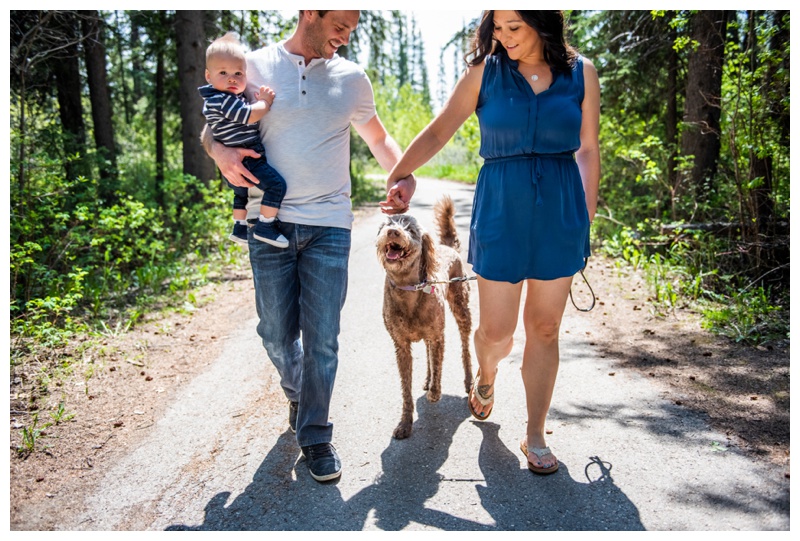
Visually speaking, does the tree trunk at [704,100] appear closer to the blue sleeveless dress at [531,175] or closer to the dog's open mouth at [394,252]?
the blue sleeveless dress at [531,175]

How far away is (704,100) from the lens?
803 centimetres

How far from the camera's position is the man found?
3160 millimetres

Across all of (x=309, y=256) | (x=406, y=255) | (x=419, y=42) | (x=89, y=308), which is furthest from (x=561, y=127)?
(x=419, y=42)

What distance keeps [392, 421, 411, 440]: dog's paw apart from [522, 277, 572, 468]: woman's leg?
0.82 meters

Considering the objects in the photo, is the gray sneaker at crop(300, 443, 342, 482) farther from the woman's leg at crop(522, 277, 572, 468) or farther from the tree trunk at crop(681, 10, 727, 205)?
the tree trunk at crop(681, 10, 727, 205)

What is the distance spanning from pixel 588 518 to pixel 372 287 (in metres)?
5.20

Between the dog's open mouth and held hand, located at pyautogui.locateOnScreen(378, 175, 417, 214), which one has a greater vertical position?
held hand, located at pyautogui.locateOnScreen(378, 175, 417, 214)

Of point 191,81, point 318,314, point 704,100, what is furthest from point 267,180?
point 191,81

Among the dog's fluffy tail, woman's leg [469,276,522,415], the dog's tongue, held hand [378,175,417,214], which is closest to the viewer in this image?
woman's leg [469,276,522,415]

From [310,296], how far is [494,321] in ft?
3.38

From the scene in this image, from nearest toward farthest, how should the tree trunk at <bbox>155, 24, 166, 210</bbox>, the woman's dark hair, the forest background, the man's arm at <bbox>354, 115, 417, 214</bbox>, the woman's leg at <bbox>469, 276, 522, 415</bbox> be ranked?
the woman's dark hair, the woman's leg at <bbox>469, 276, 522, 415</bbox>, the man's arm at <bbox>354, 115, 417, 214</bbox>, the forest background, the tree trunk at <bbox>155, 24, 166, 210</bbox>

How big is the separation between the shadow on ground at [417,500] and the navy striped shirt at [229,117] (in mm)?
1838

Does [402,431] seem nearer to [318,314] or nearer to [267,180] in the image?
[318,314]

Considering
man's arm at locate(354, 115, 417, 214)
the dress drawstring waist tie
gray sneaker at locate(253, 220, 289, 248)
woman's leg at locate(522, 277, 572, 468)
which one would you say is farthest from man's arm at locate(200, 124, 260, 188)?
woman's leg at locate(522, 277, 572, 468)
